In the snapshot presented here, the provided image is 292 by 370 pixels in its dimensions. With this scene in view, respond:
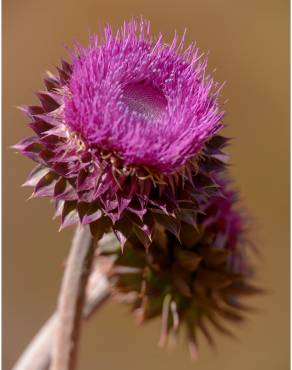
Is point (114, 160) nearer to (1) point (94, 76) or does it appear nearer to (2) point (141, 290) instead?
(1) point (94, 76)

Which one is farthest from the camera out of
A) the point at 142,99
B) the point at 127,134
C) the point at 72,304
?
the point at 72,304

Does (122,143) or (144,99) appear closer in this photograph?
(122,143)

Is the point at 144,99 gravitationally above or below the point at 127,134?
above

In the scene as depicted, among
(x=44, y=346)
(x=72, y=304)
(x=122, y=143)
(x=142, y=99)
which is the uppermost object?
(x=142, y=99)

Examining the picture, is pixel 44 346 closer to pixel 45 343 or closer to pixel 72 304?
pixel 45 343

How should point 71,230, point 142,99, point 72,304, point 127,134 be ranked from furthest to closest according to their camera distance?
point 71,230, point 72,304, point 142,99, point 127,134

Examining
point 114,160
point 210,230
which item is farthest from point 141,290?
point 114,160

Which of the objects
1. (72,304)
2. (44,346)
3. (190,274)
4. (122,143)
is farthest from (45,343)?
(122,143)
